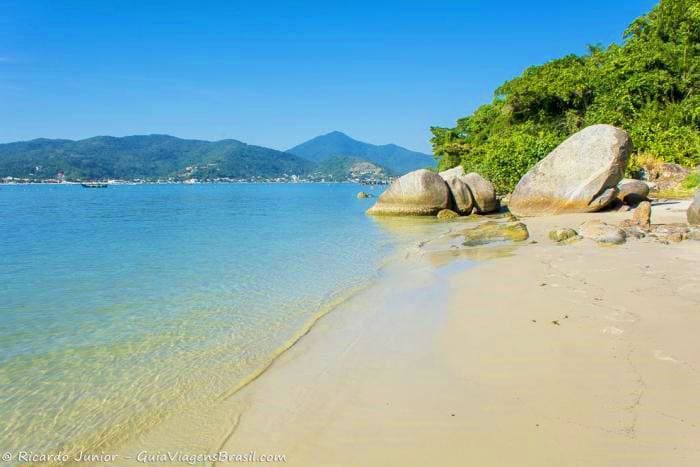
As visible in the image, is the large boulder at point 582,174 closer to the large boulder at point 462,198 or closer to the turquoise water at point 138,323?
the large boulder at point 462,198

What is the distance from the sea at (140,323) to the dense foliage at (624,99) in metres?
17.2

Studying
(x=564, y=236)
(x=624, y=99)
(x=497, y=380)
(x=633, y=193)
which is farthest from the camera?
(x=624, y=99)

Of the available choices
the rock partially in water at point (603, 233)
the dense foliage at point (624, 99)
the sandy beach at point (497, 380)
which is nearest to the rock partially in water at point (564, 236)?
the rock partially in water at point (603, 233)

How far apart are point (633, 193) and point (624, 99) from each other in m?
12.6

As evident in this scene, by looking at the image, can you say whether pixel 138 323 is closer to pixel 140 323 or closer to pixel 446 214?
pixel 140 323

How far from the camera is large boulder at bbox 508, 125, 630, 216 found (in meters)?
16.9

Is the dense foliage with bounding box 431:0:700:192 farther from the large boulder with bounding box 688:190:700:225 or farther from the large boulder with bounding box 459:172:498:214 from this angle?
the large boulder with bounding box 688:190:700:225

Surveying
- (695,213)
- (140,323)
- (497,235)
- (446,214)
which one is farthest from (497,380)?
(446,214)

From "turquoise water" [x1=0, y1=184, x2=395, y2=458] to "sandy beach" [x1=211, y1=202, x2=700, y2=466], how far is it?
75 cm

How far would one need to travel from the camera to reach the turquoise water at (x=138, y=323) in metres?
4.37

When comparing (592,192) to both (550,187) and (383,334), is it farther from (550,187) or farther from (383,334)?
(383,334)

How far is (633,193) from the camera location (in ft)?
61.4

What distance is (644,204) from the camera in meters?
12.7

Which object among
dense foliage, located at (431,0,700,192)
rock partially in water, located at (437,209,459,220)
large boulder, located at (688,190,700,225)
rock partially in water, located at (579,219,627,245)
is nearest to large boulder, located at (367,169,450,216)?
rock partially in water, located at (437,209,459,220)
